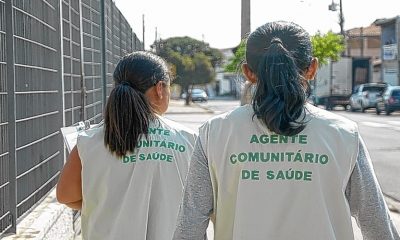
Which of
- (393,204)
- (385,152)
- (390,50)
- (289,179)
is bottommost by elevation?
(385,152)

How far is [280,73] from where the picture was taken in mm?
2641

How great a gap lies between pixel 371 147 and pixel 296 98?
58.4ft

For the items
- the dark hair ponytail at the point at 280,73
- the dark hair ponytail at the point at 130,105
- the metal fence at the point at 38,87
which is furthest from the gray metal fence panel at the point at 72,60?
the dark hair ponytail at the point at 280,73

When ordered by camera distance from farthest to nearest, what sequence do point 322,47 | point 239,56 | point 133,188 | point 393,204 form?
point 322,47 → point 393,204 → point 239,56 → point 133,188

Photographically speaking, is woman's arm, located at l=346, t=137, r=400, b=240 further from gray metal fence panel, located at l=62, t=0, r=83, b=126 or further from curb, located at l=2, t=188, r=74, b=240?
gray metal fence panel, located at l=62, t=0, r=83, b=126

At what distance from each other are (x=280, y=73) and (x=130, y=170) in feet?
3.51

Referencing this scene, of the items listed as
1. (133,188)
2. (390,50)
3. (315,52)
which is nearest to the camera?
(133,188)

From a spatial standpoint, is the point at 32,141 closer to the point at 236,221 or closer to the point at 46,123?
the point at 46,123

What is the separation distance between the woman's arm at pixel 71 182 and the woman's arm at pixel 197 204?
3.01ft

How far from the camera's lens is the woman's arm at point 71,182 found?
3.51 m

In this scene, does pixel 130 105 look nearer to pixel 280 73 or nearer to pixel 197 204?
pixel 197 204

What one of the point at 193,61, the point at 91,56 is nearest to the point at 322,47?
the point at 91,56

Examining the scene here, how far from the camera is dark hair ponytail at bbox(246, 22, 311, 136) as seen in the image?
261 centimetres

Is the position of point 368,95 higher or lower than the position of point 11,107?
lower
